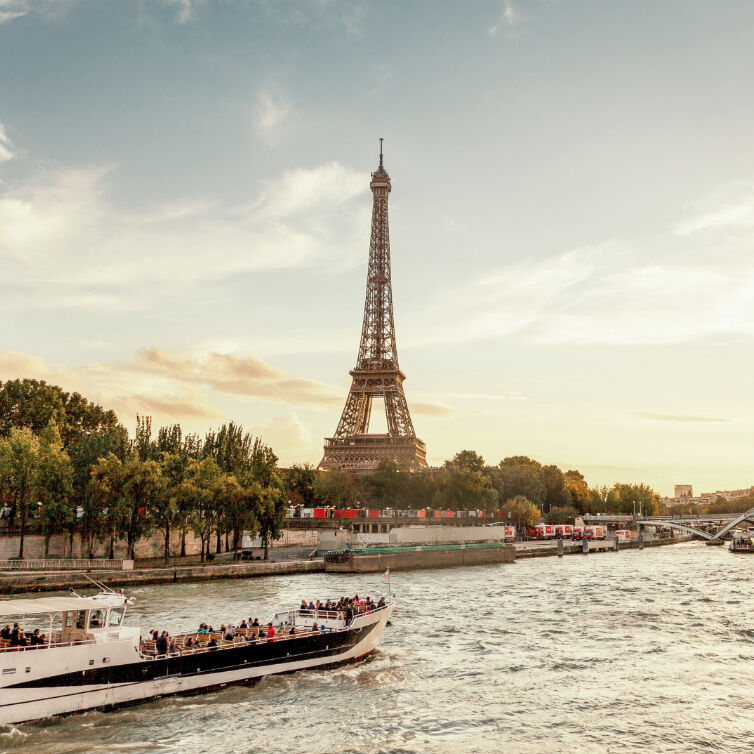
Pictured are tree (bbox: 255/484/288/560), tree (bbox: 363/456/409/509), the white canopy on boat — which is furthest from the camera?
tree (bbox: 363/456/409/509)

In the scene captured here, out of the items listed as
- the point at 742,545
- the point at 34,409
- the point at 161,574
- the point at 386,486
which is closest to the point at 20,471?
the point at 161,574

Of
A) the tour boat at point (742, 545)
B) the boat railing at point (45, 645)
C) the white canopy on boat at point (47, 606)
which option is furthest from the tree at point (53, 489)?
the tour boat at point (742, 545)

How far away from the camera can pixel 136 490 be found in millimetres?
67375

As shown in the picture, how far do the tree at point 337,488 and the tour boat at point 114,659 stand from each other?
88.6 metres

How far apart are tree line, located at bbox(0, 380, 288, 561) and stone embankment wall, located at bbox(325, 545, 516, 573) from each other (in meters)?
9.97

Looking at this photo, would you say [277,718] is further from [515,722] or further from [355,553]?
[355,553]

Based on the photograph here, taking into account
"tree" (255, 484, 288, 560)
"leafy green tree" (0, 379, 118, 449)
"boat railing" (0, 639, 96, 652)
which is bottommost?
"boat railing" (0, 639, 96, 652)

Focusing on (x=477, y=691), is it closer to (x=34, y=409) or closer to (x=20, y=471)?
(x=20, y=471)

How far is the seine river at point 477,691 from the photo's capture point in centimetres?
2625

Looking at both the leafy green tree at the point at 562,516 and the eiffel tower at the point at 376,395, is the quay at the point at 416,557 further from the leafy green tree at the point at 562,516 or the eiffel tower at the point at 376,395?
the leafy green tree at the point at 562,516

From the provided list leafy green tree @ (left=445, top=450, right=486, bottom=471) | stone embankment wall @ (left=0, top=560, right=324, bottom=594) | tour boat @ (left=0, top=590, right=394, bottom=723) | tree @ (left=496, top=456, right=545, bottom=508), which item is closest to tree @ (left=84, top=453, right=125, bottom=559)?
stone embankment wall @ (left=0, top=560, right=324, bottom=594)

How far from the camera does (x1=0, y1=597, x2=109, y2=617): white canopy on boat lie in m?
27.8

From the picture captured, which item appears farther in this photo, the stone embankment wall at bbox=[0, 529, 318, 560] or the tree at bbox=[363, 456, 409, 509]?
the tree at bbox=[363, 456, 409, 509]

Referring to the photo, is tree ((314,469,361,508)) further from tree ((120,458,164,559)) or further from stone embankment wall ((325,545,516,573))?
tree ((120,458,164,559))
